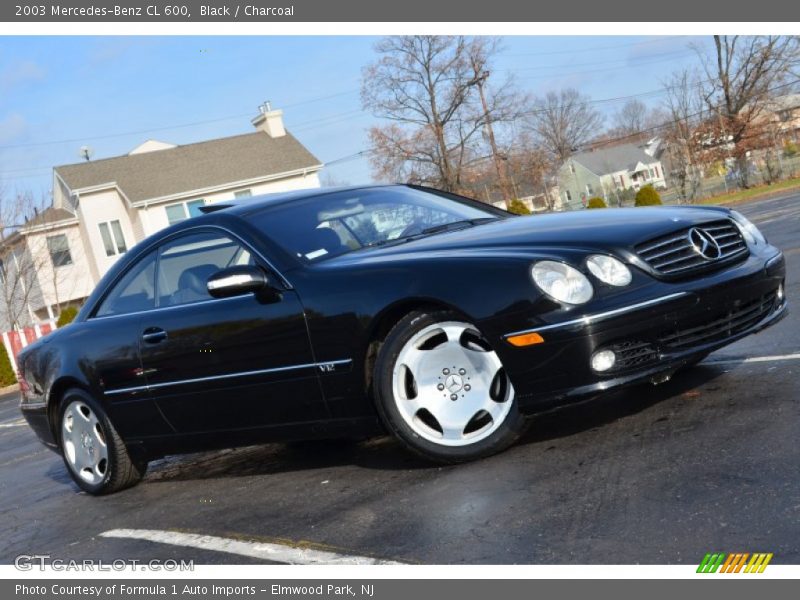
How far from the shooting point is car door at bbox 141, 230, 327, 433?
17.0 ft

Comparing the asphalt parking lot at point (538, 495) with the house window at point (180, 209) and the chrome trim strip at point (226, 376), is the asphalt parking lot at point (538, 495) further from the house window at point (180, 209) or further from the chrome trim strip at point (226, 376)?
the house window at point (180, 209)

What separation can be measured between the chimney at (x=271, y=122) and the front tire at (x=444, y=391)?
44429 mm

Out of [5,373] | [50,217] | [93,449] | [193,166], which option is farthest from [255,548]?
[193,166]

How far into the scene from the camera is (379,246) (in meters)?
5.37

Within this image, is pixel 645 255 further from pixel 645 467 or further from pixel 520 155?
pixel 520 155

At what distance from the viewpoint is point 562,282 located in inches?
176

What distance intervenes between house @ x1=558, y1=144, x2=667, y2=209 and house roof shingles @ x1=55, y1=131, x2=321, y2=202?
217 ft

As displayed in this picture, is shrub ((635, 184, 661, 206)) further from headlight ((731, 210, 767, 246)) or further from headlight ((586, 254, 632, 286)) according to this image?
headlight ((586, 254, 632, 286))

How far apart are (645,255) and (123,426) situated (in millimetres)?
3302

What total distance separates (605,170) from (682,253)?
11223 cm

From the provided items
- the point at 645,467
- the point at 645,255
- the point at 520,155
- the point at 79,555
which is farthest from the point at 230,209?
the point at 520,155
